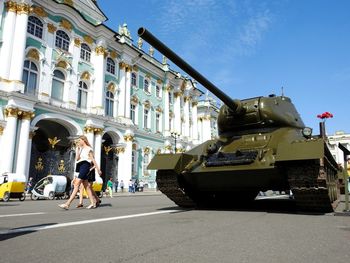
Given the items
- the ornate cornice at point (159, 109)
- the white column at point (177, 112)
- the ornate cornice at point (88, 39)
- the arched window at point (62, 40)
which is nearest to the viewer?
the arched window at point (62, 40)

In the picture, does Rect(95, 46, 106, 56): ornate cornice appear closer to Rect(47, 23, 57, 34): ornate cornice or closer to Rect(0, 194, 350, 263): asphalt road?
Rect(47, 23, 57, 34): ornate cornice

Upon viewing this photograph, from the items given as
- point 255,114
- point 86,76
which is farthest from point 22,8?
point 255,114

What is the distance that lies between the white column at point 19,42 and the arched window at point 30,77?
47.1 inches

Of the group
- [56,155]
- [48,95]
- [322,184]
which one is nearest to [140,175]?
[56,155]

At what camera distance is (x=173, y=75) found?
39031mm

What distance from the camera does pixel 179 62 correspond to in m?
6.57

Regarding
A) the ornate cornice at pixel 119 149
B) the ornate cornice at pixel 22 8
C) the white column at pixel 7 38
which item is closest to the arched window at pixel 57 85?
the white column at pixel 7 38

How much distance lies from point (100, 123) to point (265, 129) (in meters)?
19.4

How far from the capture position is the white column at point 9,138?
1955cm

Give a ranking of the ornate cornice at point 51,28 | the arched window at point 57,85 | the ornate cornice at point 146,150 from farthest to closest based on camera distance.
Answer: the ornate cornice at point 146,150 < the arched window at point 57,85 < the ornate cornice at point 51,28

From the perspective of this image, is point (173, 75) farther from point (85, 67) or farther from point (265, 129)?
point (265, 129)

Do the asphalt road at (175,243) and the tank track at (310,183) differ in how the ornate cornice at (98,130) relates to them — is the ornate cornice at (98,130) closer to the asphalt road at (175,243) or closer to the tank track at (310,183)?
the tank track at (310,183)

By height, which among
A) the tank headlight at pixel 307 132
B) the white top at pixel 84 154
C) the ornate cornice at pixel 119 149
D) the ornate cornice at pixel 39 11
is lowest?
the white top at pixel 84 154

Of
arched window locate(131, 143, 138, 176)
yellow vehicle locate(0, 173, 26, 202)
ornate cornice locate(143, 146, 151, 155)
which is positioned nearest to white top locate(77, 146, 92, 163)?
yellow vehicle locate(0, 173, 26, 202)
